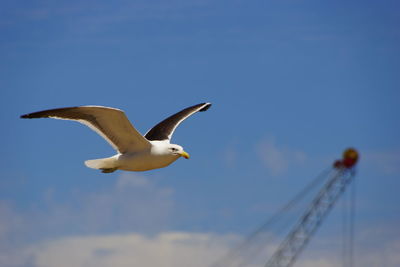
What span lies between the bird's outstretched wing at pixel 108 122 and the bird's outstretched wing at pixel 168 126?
7.56 feet

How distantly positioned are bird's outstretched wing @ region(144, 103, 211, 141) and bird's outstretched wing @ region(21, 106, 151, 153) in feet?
7.56

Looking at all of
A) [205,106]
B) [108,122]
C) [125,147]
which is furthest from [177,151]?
[205,106]

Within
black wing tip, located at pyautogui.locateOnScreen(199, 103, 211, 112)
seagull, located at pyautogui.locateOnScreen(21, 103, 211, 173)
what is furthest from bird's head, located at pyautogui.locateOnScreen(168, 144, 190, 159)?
black wing tip, located at pyautogui.locateOnScreen(199, 103, 211, 112)

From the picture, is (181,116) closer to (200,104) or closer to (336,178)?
(200,104)

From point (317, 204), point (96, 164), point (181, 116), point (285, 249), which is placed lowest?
point (96, 164)

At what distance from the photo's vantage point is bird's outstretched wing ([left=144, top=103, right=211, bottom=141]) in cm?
2027

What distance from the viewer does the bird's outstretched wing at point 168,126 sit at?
66.5ft

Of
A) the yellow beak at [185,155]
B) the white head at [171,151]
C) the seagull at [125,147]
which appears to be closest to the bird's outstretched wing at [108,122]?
the seagull at [125,147]

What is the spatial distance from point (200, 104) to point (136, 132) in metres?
7.13

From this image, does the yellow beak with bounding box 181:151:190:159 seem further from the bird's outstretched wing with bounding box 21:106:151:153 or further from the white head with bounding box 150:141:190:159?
the bird's outstretched wing with bounding box 21:106:151:153

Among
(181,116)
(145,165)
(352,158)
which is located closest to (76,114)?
(145,165)

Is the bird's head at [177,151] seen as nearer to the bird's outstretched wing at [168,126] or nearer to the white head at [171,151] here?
the white head at [171,151]

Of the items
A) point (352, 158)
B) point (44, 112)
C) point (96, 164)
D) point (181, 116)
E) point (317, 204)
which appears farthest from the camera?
point (317, 204)

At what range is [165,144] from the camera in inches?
701
